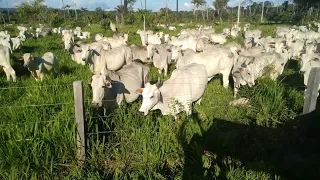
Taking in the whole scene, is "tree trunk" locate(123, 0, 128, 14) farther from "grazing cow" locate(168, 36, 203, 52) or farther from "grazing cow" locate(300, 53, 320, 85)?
"grazing cow" locate(300, 53, 320, 85)

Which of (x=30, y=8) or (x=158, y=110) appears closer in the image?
(x=158, y=110)

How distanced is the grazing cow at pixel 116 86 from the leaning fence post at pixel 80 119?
1.30m

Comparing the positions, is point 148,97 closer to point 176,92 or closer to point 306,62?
point 176,92

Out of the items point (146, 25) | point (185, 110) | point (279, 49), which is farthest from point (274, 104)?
point (146, 25)

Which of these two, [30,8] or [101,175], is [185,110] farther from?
[30,8]

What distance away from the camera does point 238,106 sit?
6789 millimetres

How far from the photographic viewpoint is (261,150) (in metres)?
4.85

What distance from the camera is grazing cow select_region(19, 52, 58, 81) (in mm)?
9398

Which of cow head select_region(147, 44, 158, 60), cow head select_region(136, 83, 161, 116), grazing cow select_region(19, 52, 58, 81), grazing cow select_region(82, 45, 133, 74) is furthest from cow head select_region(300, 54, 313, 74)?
grazing cow select_region(19, 52, 58, 81)

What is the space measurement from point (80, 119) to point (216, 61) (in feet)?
20.5

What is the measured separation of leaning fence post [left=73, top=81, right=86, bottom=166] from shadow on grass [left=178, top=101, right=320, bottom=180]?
162 centimetres

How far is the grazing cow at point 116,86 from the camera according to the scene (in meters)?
5.81

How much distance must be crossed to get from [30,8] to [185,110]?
3659 centimetres

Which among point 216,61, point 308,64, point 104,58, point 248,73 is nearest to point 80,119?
point 248,73
